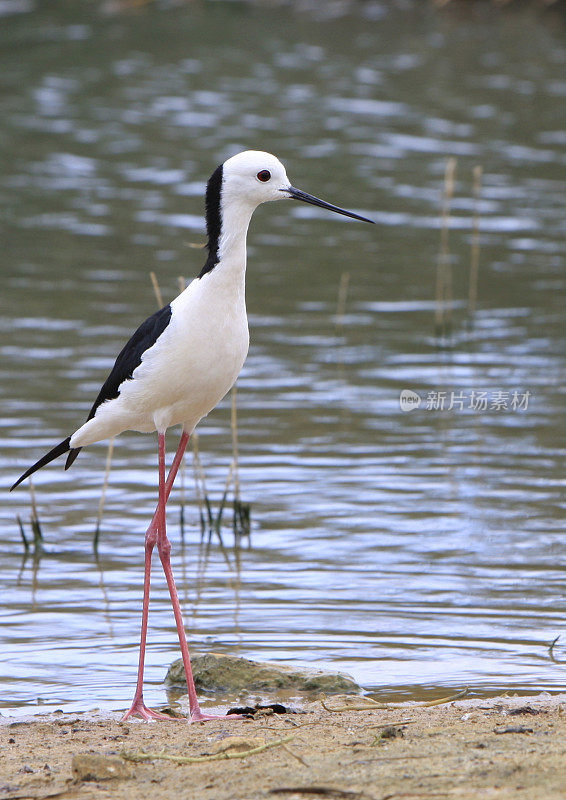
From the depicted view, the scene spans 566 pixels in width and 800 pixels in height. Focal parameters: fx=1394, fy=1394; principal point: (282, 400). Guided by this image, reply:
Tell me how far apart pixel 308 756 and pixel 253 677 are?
57.9 inches

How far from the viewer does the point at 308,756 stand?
13.4ft

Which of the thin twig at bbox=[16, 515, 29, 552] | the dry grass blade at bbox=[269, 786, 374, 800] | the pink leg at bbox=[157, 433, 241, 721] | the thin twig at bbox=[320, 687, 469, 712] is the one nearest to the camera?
the dry grass blade at bbox=[269, 786, 374, 800]

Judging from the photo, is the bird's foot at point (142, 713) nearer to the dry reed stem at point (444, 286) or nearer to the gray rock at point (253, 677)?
the gray rock at point (253, 677)

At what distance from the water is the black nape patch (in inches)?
70.5

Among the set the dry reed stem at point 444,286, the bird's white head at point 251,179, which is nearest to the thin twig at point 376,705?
the bird's white head at point 251,179

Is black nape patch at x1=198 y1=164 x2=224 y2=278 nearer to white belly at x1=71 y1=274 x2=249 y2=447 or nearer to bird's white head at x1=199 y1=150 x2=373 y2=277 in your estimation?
bird's white head at x1=199 y1=150 x2=373 y2=277

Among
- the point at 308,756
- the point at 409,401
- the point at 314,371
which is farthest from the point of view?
the point at 314,371

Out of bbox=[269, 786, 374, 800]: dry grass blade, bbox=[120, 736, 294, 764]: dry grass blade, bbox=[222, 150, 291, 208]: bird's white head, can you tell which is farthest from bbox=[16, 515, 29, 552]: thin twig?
bbox=[269, 786, 374, 800]: dry grass blade

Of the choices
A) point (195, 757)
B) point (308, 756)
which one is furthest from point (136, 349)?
point (308, 756)

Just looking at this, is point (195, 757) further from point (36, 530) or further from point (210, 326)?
point (36, 530)

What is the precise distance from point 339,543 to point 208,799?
3.80m

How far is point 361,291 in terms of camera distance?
42.5ft

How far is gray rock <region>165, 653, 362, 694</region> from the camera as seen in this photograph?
5.46 metres

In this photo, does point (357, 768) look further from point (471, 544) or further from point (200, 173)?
point (200, 173)
